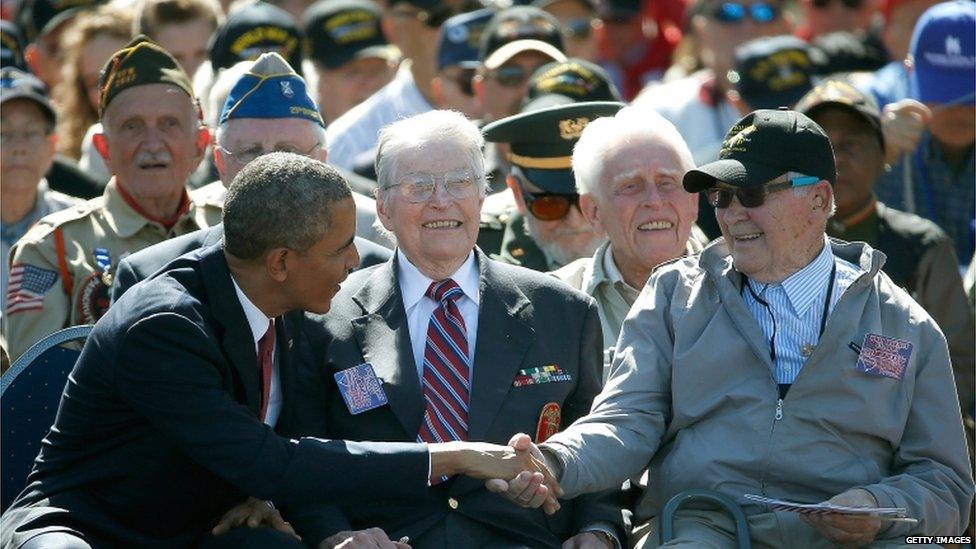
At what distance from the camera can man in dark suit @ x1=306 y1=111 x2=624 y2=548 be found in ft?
18.2

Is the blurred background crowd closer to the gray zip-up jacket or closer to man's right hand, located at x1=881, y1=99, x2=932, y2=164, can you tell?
man's right hand, located at x1=881, y1=99, x2=932, y2=164

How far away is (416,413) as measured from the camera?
5.54m

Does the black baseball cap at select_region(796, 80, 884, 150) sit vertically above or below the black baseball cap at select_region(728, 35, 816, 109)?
above

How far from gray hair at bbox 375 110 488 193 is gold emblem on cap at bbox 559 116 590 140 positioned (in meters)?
1.40

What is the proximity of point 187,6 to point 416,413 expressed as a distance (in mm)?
5502

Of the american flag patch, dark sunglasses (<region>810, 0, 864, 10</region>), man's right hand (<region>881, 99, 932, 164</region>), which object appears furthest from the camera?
dark sunglasses (<region>810, 0, 864, 10</region>)

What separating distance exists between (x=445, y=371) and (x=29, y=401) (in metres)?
1.45

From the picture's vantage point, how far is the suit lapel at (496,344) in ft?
18.3

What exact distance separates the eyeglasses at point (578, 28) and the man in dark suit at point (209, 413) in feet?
20.9

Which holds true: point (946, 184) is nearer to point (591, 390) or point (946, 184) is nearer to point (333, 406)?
point (591, 390)

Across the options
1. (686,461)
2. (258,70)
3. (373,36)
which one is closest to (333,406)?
(686,461)

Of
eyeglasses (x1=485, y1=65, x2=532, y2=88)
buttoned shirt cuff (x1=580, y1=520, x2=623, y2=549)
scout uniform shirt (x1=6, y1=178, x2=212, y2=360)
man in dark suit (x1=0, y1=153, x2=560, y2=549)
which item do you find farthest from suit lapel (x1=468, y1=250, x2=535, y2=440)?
eyeglasses (x1=485, y1=65, x2=532, y2=88)

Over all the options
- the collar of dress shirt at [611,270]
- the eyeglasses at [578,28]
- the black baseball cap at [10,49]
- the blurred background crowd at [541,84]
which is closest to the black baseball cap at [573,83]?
the blurred background crowd at [541,84]

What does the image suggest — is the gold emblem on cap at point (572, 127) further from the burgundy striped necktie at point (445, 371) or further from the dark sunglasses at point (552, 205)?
the burgundy striped necktie at point (445, 371)
